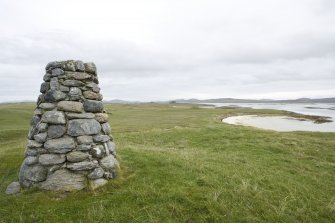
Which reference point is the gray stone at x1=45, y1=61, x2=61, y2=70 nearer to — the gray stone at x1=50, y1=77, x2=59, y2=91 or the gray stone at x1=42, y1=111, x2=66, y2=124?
the gray stone at x1=50, y1=77, x2=59, y2=91

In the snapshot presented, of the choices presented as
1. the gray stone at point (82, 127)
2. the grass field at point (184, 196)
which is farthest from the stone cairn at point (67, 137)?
the grass field at point (184, 196)

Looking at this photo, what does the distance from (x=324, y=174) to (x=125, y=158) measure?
9908 mm

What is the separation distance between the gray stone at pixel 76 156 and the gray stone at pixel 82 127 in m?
0.63

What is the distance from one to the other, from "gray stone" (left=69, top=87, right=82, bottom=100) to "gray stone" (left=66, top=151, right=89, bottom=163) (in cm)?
188

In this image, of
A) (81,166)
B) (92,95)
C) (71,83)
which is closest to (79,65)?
(71,83)

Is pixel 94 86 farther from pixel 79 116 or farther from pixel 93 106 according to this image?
pixel 79 116

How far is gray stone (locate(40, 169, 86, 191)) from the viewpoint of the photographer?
8.88 metres

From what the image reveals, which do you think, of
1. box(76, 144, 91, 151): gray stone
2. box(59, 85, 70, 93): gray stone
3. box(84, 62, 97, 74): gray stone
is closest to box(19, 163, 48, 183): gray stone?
box(76, 144, 91, 151): gray stone

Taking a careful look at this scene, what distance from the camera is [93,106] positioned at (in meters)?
10.1

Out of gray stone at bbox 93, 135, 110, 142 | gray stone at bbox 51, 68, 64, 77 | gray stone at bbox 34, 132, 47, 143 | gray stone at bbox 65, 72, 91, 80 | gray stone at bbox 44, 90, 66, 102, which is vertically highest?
gray stone at bbox 51, 68, 64, 77

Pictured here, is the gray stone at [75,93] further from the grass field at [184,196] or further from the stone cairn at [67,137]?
the grass field at [184,196]

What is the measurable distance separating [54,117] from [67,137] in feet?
2.58

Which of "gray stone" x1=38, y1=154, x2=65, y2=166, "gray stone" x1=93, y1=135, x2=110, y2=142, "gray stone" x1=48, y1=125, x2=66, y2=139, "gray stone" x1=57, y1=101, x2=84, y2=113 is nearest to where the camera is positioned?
"gray stone" x1=38, y1=154, x2=65, y2=166

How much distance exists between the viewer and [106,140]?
10.2 m
